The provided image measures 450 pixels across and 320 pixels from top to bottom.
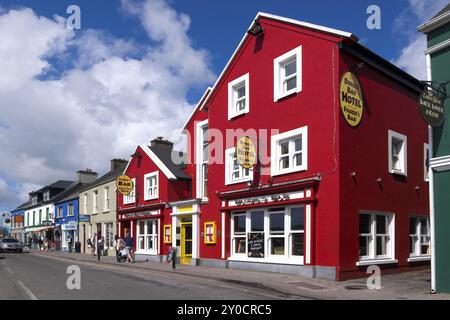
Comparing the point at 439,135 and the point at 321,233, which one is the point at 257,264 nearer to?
the point at 321,233

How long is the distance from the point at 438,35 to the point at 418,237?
9639 millimetres

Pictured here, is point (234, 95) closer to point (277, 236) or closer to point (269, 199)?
point (269, 199)

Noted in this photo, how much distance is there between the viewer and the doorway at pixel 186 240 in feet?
86.8

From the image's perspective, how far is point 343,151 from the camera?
17.3 metres

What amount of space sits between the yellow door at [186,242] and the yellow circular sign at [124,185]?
5.80 metres

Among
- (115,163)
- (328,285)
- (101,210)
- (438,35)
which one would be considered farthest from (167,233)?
(438,35)

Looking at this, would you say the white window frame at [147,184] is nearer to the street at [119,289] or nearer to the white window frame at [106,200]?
the white window frame at [106,200]

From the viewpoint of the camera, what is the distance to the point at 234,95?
2333 cm

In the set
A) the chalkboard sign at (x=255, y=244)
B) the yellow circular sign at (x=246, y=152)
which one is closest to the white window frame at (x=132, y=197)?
the chalkboard sign at (x=255, y=244)

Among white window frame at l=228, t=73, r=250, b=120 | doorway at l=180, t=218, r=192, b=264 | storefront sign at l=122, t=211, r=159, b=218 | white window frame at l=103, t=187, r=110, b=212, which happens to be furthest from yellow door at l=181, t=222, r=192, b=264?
white window frame at l=103, t=187, r=110, b=212

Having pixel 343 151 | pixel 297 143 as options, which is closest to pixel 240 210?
pixel 297 143
